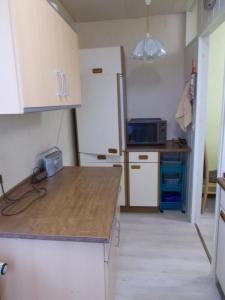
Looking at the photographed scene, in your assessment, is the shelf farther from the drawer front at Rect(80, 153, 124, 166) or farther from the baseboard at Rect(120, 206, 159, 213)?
the drawer front at Rect(80, 153, 124, 166)

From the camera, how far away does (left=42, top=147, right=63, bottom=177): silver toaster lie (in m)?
1.93

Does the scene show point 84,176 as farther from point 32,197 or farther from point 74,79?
point 74,79

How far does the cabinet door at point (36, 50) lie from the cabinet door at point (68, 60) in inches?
3.9

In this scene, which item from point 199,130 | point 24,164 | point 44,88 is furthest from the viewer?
point 199,130

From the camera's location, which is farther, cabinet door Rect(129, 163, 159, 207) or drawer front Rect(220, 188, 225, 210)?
cabinet door Rect(129, 163, 159, 207)

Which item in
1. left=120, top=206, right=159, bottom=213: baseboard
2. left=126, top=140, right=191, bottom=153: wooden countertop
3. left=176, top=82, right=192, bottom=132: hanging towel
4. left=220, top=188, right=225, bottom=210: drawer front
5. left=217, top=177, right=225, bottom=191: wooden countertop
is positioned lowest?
left=120, top=206, right=159, bottom=213: baseboard

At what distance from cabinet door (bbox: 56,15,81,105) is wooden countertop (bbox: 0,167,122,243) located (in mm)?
606

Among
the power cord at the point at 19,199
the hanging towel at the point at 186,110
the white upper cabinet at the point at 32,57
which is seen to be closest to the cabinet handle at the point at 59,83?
the white upper cabinet at the point at 32,57

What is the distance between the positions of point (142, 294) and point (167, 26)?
2.96 metres

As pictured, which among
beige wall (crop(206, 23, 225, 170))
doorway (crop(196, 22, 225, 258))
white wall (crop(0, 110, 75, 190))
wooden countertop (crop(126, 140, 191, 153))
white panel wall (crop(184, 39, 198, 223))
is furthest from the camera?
beige wall (crop(206, 23, 225, 170))

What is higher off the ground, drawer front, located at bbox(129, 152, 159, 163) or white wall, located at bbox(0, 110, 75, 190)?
white wall, located at bbox(0, 110, 75, 190)

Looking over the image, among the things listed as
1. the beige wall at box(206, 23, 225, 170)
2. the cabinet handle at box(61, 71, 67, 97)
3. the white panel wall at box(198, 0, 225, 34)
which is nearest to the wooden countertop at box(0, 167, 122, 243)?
the cabinet handle at box(61, 71, 67, 97)

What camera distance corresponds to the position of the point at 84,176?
6.32 ft

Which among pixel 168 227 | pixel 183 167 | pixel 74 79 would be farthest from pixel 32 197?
pixel 183 167
